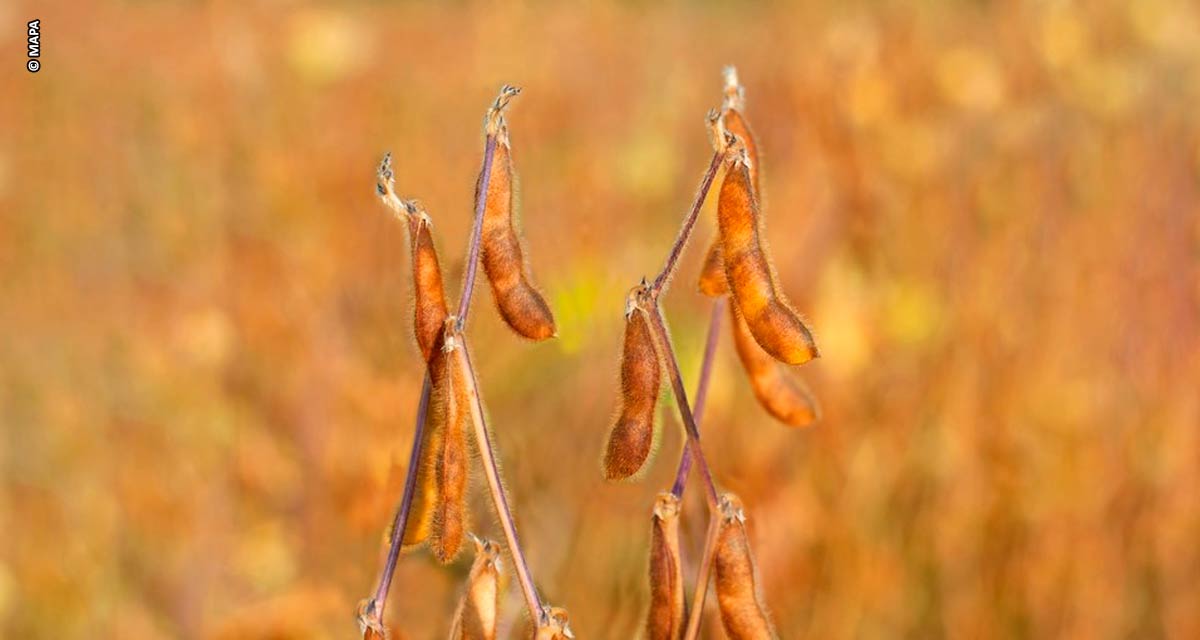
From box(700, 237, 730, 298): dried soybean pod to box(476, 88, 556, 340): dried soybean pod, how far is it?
0.15 meters

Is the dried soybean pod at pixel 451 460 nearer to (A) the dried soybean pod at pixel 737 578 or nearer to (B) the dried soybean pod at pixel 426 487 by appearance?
(B) the dried soybean pod at pixel 426 487

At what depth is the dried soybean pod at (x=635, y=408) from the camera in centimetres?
84

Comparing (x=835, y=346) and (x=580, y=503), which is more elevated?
(x=835, y=346)

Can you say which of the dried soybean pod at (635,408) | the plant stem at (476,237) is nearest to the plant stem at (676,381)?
the dried soybean pod at (635,408)

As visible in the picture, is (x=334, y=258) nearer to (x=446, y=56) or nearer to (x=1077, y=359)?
(x=1077, y=359)

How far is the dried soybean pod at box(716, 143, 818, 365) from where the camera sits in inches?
33.4

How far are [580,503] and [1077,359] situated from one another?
1111 mm

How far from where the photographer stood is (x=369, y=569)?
5.09 feet

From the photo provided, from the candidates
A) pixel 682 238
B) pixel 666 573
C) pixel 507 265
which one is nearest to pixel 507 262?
pixel 507 265

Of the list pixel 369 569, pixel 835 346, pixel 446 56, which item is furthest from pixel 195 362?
pixel 446 56

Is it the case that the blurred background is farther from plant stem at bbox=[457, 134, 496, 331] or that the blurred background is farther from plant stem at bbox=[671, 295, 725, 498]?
plant stem at bbox=[457, 134, 496, 331]

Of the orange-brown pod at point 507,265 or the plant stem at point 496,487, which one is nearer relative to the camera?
the plant stem at point 496,487

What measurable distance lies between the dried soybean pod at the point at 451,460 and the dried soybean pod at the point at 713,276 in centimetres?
25

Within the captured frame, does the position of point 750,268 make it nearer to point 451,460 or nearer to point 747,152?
point 747,152
